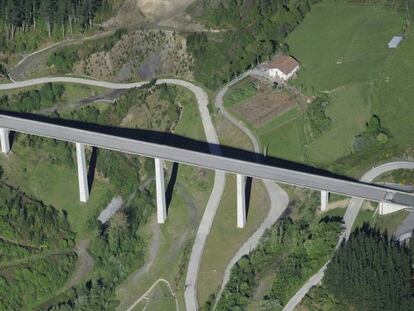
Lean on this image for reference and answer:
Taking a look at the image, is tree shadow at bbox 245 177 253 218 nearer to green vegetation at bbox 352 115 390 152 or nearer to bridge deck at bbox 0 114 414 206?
bridge deck at bbox 0 114 414 206

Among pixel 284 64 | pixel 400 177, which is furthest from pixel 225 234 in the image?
pixel 284 64

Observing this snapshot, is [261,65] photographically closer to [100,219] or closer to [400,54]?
[400,54]

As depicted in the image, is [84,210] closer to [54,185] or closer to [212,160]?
[54,185]

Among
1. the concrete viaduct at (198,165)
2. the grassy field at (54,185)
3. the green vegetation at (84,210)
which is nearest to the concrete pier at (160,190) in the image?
the concrete viaduct at (198,165)

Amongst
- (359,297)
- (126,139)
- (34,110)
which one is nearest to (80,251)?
(126,139)

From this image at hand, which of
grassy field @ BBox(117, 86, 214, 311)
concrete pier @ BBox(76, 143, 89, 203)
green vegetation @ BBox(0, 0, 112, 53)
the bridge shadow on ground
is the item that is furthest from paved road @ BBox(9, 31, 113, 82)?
grassy field @ BBox(117, 86, 214, 311)
